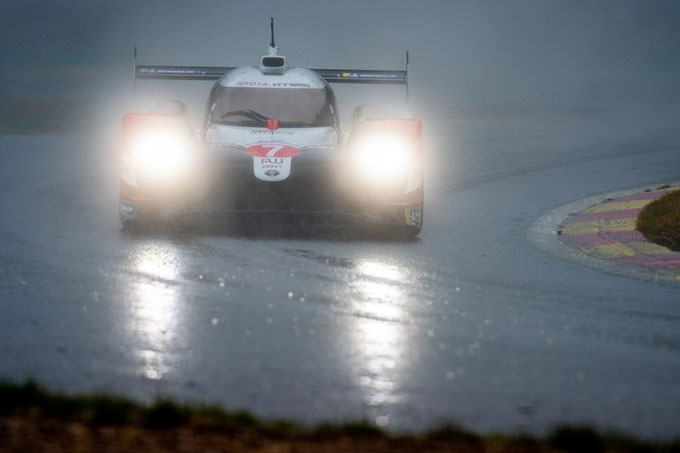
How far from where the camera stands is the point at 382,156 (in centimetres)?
1077

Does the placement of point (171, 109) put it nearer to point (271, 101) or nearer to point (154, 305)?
point (271, 101)

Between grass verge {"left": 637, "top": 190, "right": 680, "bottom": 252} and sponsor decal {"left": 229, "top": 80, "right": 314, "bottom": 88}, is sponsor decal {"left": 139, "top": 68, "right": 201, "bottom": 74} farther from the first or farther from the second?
grass verge {"left": 637, "top": 190, "right": 680, "bottom": 252}

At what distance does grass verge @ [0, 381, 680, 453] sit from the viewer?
14.9ft

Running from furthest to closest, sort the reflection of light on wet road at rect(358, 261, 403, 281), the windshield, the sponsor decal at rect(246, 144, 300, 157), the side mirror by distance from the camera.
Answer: the windshield, the side mirror, the sponsor decal at rect(246, 144, 300, 157), the reflection of light on wet road at rect(358, 261, 403, 281)

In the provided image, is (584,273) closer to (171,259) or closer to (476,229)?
(476,229)

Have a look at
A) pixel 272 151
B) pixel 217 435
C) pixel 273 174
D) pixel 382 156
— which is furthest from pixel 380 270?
pixel 217 435

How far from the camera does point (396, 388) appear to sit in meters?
5.53

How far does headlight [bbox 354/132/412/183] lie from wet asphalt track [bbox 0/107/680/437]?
2.35ft

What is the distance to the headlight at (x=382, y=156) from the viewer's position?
10680 millimetres

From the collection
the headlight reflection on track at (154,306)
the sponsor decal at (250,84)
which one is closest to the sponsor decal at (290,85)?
the sponsor decal at (250,84)

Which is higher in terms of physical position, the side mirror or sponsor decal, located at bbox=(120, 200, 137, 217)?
the side mirror

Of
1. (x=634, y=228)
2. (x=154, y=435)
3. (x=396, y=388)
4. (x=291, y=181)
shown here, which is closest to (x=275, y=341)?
(x=396, y=388)

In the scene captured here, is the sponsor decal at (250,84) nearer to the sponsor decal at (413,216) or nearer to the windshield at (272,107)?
the windshield at (272,107)

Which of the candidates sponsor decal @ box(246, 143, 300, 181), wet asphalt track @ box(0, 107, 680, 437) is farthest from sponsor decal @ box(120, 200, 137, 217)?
sponsor decal @ box(246, 143, 300, 181)
